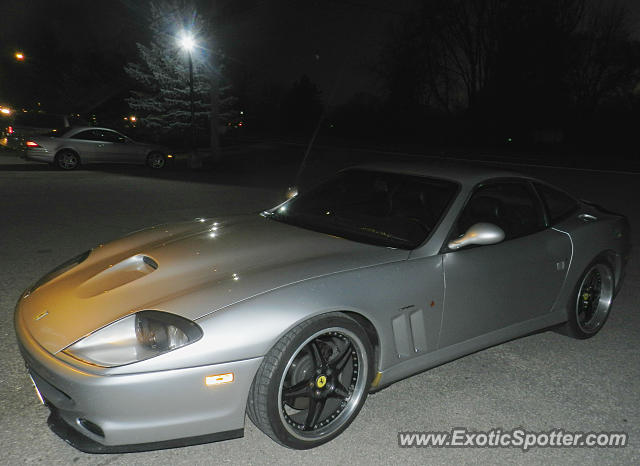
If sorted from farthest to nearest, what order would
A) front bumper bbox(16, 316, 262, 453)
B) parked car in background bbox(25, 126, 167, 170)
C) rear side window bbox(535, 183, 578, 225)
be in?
parked car in background bbox(25, 126, 167, 170) → rear side window bbox(535, 183, 578, 225) → front bumper bbox(16, 316, 262, 453)

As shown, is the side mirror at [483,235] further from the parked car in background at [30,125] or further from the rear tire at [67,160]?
the parked car in background at [30,125]

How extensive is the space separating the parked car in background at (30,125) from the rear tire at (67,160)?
2563 millimetres

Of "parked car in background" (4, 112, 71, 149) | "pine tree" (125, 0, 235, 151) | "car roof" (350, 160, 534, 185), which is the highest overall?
"pine tree" (125, 0, 235, 151)

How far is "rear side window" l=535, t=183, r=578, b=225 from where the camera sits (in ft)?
13.3

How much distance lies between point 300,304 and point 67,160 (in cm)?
1521

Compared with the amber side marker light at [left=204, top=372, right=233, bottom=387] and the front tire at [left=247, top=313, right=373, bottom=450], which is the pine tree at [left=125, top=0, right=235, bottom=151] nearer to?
the front tire at [left=247, top=313, right=373, bottom=450]

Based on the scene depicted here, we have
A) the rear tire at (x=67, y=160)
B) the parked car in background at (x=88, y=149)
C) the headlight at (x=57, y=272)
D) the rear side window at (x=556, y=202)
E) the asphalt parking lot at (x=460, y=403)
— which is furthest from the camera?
the rear tire at (x=67, y=160)

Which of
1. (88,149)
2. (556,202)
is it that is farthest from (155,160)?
(556,202)

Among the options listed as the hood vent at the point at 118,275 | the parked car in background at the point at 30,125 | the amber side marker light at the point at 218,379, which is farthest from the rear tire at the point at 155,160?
the amber side marker light at the point at 218,379

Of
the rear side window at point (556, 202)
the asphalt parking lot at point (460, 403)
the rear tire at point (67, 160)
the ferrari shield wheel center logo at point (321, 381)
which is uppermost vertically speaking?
the rear tire at point (67, 160)

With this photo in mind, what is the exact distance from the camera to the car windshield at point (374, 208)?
3406 millimetres

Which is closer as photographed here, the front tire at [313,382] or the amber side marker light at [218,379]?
the amber side marker light at [218,379]

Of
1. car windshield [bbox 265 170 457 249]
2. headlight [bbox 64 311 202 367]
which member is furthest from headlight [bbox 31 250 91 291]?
car windshield [bbox 265 170 457 249]

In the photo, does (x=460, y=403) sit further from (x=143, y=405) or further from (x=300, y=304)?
(x=143, y=405)
